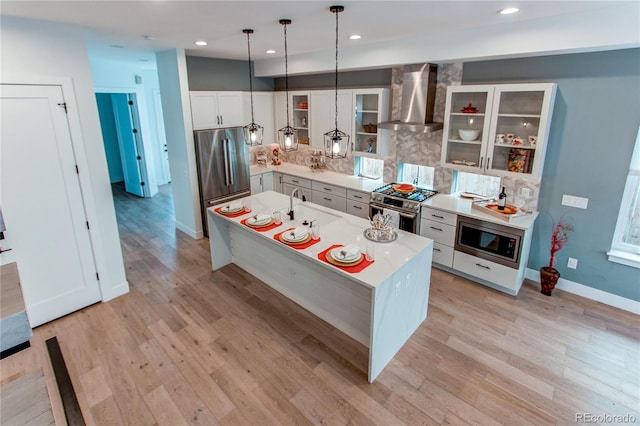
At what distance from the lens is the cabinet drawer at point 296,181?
602 centimetres

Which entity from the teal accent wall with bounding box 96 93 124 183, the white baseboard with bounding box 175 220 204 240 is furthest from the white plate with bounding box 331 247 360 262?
the teal accent wall with bounding box 96 93 124 183

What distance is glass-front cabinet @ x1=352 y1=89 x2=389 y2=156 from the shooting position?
200 inches

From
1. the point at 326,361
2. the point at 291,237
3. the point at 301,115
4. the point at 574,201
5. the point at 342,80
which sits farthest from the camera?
the point at 301,115

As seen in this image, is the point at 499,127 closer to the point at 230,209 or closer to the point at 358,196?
the point at 358,196

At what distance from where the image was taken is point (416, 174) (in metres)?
5.35

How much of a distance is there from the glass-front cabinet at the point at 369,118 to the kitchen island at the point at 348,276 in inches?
65.1

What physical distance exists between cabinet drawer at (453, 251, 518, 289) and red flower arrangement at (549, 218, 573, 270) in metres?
0.52

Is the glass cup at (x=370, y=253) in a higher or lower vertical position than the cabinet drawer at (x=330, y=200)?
higher

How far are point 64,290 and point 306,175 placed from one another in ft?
12.5

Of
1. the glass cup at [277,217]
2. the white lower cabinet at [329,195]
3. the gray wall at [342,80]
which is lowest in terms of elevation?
the white lower cabinet at [329,195]

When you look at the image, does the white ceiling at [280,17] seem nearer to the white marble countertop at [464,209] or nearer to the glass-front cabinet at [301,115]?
the glass-front cabinet at [301,115]

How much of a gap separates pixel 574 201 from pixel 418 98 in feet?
7.34

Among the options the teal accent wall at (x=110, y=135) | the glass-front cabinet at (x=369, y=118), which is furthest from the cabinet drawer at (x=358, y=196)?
the teal accent wall at (x=110, y=135)

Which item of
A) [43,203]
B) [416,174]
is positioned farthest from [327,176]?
[43,203]
